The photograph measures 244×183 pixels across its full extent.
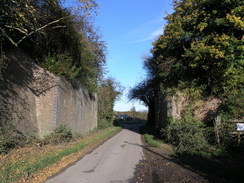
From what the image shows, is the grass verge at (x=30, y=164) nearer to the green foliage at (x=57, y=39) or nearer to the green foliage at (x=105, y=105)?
the green foliage at (x=57, y=39)

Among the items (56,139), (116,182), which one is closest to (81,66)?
(56,139)

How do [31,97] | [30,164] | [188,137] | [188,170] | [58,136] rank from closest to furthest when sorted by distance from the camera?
[30,164], [188,170], [188,137], [31,97], [58,136]

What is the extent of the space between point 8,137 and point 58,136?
11.4ft

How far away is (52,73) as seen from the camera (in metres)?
13.6

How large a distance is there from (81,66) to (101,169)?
12.0 metres

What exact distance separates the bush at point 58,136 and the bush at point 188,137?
21.6 feet

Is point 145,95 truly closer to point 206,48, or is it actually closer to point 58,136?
point 206,48

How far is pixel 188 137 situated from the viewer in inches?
466

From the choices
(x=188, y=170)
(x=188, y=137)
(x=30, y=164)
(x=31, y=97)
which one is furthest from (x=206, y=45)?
(x=30, y=164)

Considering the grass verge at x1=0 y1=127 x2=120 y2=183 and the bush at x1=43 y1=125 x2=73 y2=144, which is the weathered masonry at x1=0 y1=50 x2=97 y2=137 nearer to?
the bush at x1=43 y1=125 x2=73 y2=144

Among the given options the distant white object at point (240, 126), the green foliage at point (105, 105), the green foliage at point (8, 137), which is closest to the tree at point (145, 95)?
the green foliage at point (105, 105)

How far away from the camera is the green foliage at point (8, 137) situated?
9116 mm

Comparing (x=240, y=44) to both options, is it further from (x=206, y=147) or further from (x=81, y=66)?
(x=81, y=66)

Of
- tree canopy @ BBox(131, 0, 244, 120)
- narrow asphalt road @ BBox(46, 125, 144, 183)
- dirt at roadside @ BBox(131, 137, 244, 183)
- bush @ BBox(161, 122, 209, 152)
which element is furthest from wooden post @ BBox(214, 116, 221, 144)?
narrow asphalt road @ BBox(46, 125, 144, 183)
